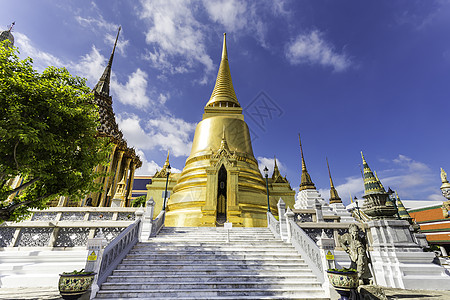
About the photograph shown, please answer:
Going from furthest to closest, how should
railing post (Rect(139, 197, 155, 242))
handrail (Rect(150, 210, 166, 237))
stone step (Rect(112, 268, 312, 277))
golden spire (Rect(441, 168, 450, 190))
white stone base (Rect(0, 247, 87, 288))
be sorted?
golden spire (Rect(441, 168, 450, 190))
handrail (Rect(150, 210, 166, 237))
railing post (Rect(139, 197, 155, 242))
white stone base (Rect(0, 247, 87, 288))
stone step (Rect(112, 268, 312, 277))

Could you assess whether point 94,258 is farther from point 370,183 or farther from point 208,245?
point 370,183

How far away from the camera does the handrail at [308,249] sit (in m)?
6.49

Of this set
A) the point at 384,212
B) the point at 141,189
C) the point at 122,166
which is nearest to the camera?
the point at 384,212

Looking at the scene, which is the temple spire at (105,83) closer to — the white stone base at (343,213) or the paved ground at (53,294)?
the paved ground at (53,294)

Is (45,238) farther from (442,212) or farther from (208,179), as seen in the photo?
(442,212)

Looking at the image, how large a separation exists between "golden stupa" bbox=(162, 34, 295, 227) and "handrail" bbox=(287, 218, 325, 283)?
15.3 ft

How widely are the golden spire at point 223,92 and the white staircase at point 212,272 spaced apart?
1647 centimetres

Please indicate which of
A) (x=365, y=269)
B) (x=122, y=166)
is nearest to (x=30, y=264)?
(x=365, y=269)

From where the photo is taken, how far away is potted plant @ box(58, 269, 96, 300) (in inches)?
197

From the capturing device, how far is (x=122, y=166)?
111 feet

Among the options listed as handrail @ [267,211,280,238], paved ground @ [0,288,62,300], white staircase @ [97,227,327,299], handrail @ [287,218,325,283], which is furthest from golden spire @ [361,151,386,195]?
paved ground @ [0,288,62,300]

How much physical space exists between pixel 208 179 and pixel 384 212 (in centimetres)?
930

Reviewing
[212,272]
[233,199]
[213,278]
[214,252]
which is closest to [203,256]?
[214,252]

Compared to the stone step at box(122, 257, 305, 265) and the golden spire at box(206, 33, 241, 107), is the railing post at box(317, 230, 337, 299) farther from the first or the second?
the golden spire at box(206, 33, 241, 107)
